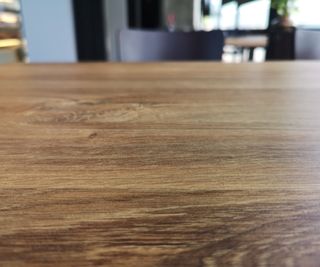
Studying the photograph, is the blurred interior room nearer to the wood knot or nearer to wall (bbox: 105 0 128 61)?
the wood knot

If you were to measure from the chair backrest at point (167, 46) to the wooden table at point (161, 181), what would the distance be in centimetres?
71

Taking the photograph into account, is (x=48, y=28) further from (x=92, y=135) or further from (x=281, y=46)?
(x=92, y=135)

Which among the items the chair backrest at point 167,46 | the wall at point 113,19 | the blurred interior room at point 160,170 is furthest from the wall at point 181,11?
the blurred interior room at point 160,170

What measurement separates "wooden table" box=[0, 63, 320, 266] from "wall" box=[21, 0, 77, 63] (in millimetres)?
2100

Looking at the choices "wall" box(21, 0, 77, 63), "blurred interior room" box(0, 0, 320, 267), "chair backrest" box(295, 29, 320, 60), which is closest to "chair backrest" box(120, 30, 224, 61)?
"chair backrest" box(295, 29, 320, 60)

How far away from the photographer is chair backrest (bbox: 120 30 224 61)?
1192mm

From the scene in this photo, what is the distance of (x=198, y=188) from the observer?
239 mm

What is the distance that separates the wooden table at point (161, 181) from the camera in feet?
0.58

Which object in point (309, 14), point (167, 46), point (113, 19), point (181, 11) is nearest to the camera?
point (167, 46)

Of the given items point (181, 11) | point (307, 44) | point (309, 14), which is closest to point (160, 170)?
point (307, 44)

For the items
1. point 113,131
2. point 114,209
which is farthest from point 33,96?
point 114,209

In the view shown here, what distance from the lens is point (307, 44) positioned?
48.6 inches

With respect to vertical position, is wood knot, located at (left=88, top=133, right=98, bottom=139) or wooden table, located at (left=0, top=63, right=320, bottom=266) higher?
wooden table, located at (left=0, top=63, right=320, bottom=266)

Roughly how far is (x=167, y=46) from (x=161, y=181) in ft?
3.39
